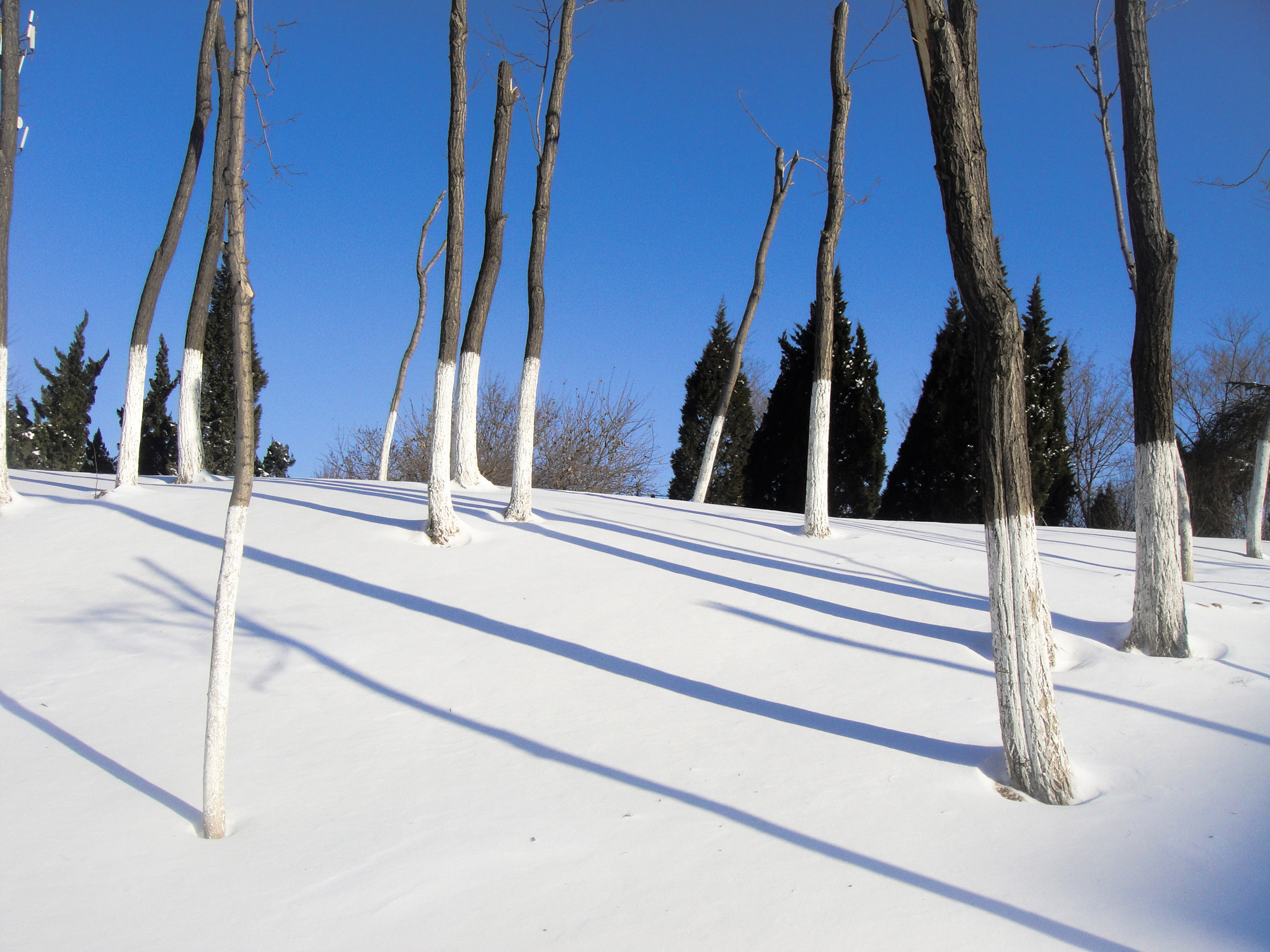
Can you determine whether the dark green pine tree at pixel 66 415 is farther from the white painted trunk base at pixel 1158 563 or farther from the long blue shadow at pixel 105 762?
the white painted trunk base at pixel 1158 563

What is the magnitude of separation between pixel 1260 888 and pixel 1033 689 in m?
1.22

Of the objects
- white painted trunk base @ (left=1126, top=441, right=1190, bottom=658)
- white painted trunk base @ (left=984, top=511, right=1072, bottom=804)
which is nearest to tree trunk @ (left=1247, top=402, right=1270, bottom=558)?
white painted trunk base @ (left=1126, top=441, right=1190, bottom=658)

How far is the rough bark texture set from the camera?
9.38 meters

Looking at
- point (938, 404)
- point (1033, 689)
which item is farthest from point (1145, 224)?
point (938, 404)

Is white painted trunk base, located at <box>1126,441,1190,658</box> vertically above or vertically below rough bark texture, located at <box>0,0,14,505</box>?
below

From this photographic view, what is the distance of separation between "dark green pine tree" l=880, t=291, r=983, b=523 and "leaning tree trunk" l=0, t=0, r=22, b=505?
16.6 metres

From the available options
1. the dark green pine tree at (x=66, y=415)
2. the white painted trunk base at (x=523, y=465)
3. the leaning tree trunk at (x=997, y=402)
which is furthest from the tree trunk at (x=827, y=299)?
the dark green pine tree at (x=66, y=415)

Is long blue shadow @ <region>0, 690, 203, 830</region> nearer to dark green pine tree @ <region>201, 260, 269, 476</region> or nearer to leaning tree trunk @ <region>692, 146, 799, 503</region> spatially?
leaning tree trunk @ <region>692, 146, 799, 503</region>

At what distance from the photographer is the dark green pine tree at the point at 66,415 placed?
2369cm

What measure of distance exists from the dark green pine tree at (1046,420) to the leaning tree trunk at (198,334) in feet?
49.3

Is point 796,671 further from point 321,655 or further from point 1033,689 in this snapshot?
point 321,655

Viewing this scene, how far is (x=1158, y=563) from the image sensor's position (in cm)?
615

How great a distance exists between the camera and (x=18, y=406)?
23656mm

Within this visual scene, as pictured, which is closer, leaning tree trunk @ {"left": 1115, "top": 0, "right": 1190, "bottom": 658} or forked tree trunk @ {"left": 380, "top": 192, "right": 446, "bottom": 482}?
leaning tree trunk @ {"left": 1115, "top": 0, "right": 1190, "bottom": 658}
